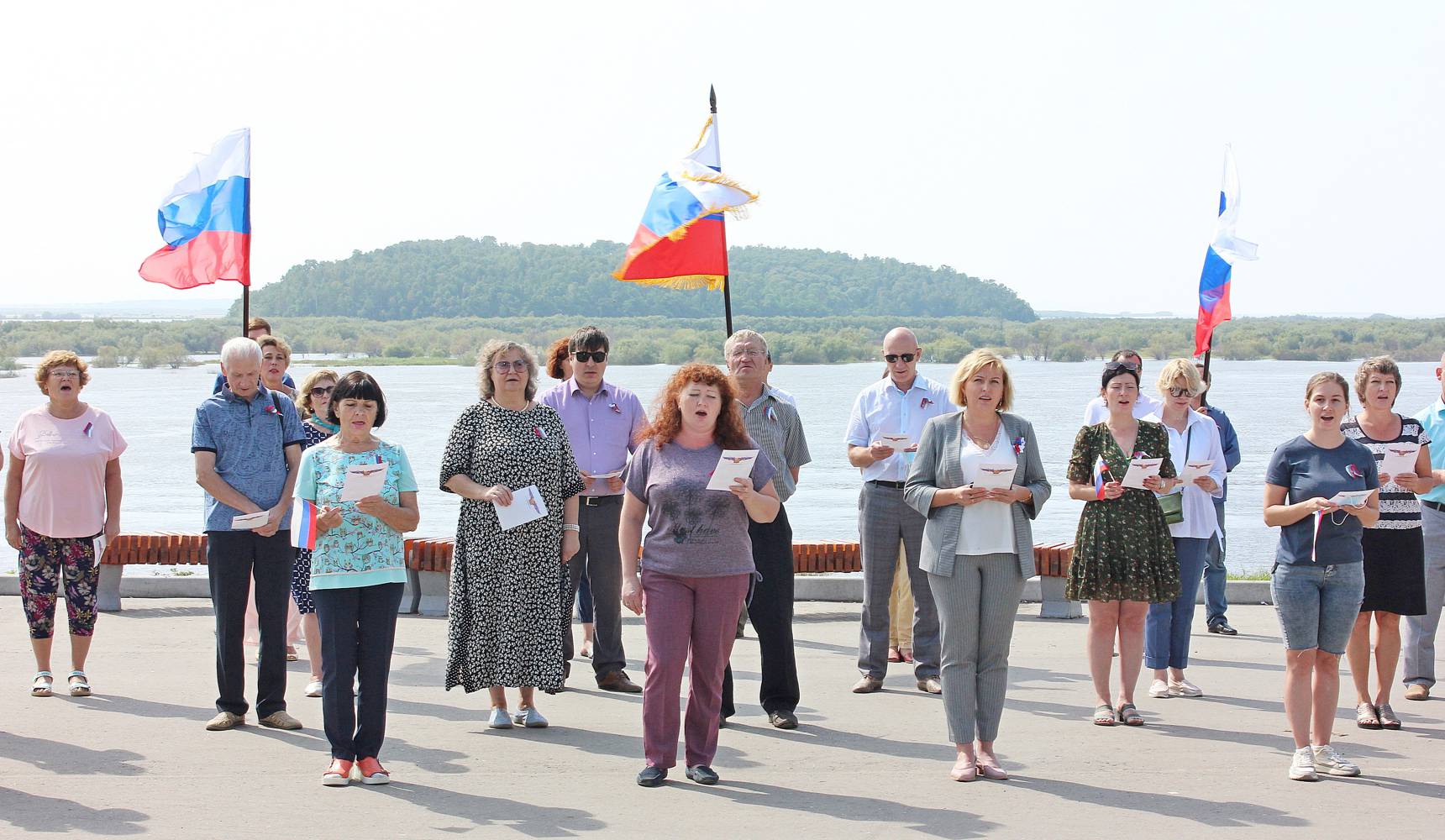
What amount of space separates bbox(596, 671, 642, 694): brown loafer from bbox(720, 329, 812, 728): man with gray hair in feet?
3.01

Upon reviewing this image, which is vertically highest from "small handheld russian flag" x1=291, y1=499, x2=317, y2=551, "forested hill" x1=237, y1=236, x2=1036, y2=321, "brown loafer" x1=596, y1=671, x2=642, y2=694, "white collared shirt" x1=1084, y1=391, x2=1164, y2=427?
"forested hill" x1=237, y1=236, x2=1036, y2=321

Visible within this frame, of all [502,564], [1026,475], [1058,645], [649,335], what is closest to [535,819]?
[502,564]

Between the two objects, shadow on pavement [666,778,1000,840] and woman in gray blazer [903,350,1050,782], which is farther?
woman in gray blazer [903,350,1050,782]

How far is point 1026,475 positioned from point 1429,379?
2073 inches

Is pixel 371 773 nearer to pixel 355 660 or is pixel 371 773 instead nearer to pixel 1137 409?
pixel 355 660

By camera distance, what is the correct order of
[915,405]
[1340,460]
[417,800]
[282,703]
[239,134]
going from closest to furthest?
[417,800]
[1340,460]
[282,703]
[915,405]
[239,134]

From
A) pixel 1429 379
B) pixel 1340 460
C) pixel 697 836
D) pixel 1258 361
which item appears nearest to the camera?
pixel 697 836

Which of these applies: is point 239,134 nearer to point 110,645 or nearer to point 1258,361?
point 110,645

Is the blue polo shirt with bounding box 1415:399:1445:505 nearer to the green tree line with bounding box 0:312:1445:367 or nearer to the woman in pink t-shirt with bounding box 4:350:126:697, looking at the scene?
the woman in pink t-shirt with bounding box 4:350:126:697

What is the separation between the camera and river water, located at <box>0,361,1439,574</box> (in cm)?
1805

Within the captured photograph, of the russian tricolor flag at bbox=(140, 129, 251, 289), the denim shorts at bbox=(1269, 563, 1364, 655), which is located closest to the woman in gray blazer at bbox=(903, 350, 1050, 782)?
the denim shorts at bbox=(1269, 563, 1364, 655)

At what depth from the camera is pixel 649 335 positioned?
6781 centimetres

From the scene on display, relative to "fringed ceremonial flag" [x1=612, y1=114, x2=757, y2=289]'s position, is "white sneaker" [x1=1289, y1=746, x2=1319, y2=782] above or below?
below

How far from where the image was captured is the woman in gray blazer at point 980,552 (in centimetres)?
628
